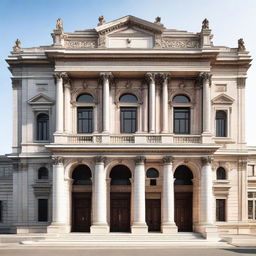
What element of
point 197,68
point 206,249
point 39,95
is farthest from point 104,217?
point 197,68

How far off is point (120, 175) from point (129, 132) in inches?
173

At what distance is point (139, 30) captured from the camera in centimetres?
4041

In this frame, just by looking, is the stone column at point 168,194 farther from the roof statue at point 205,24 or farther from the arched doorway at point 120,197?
the roof statue at point 205,24

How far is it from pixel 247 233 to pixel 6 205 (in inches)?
992

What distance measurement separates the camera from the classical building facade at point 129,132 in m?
38.1

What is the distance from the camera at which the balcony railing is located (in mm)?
38406

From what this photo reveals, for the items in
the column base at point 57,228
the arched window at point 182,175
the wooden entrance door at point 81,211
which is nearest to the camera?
the column base at point 57,228

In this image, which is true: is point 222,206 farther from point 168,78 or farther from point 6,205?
point 6,205

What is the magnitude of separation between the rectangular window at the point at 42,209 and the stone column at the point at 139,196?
9.24 metres

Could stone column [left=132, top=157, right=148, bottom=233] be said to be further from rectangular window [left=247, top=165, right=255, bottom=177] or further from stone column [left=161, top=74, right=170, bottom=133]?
rectangular window [left=247, top=165, right=255, bottom=177]

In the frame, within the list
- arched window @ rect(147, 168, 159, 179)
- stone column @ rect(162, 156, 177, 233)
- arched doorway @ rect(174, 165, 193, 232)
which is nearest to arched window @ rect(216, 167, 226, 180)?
arched doorway @ rect(174, 165, 193, 232)

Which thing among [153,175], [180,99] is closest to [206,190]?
[153,175]

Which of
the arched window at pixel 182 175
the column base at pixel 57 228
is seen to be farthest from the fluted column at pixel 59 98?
the arched window at pixel 182 175

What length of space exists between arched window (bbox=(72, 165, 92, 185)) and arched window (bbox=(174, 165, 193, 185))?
28.5ft
